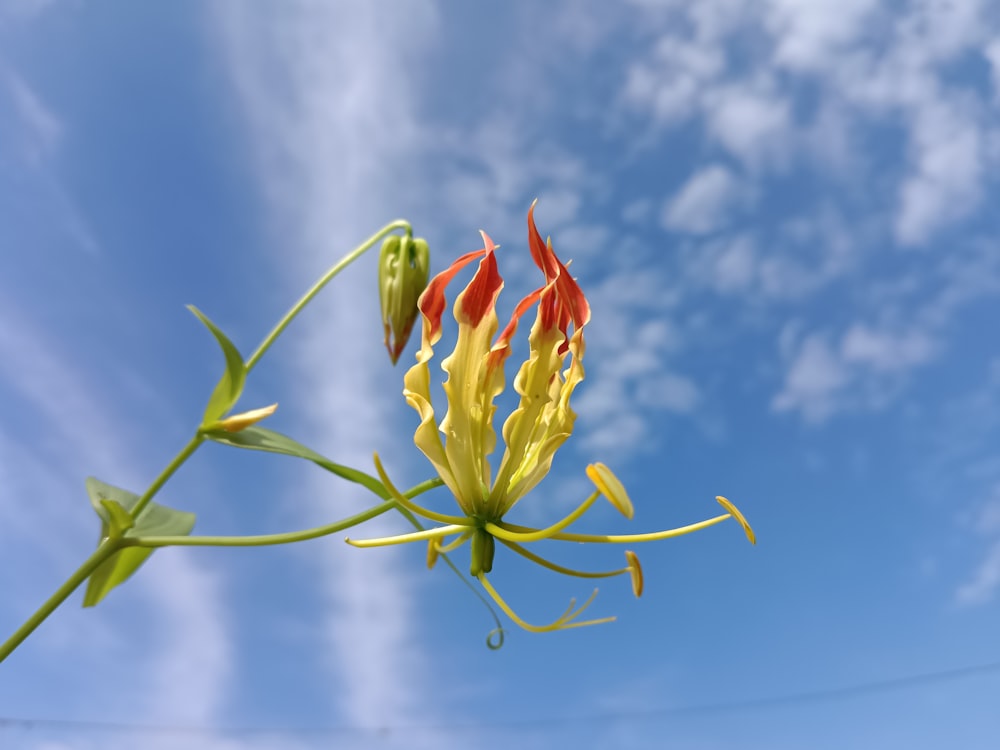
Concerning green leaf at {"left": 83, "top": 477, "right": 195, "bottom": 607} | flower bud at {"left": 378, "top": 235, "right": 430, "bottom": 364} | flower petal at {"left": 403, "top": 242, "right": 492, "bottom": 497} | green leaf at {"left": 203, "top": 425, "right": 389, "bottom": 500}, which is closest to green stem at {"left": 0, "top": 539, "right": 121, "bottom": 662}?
green leaf at {"left": 83, "top": 477, "right": 195, "bottom": 607}

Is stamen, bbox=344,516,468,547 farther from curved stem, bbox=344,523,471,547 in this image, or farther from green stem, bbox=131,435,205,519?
green stem, bbox=131,435,205,519

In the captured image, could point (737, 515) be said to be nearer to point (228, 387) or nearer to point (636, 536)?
point (636, 536)

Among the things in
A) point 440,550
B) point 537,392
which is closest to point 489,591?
point 440,550

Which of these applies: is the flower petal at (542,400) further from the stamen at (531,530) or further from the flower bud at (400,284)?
the flower bud at (400,284)

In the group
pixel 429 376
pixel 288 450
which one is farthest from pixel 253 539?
pixel 429 376

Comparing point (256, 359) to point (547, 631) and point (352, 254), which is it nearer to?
point (352, 254)

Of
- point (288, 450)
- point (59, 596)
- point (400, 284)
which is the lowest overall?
point (59, 596)

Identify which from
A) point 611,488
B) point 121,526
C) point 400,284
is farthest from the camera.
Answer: point 400,284
